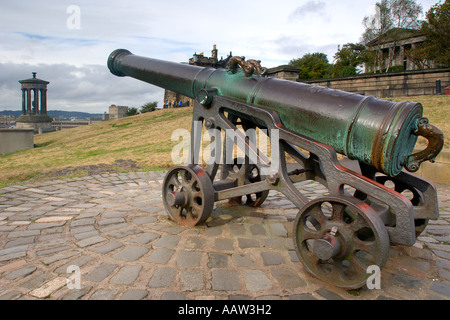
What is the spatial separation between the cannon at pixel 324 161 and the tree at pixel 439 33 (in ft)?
94.8

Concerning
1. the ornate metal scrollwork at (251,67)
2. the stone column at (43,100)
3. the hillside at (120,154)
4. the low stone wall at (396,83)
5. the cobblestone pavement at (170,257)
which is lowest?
the cobblestone pavement at (170,257)

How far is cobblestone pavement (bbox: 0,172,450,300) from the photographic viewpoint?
8.61 ft

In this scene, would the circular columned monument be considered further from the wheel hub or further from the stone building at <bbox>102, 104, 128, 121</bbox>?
the wheel hub

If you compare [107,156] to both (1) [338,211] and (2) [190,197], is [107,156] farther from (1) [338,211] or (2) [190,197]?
(1) [338,211]

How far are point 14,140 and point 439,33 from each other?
30.7m

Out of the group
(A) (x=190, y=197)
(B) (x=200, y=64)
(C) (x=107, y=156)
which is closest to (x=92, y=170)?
(C) (x=107, y=156)

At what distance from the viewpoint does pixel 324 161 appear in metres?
2.88

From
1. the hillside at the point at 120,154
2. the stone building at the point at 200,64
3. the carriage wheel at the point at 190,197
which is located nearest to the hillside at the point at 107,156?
the hillside at the point at 120,154

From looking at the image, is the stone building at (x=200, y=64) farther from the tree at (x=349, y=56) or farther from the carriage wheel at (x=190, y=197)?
the carriage wheel at (x=190, y=197)

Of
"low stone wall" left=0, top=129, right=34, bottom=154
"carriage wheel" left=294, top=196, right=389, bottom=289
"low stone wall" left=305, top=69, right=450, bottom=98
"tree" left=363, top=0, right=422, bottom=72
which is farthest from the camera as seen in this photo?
"tree" left=363, top=0, right=422, bottom=72

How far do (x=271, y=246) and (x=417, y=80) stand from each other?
71.5 feet

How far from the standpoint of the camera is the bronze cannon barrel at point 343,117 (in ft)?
8.41

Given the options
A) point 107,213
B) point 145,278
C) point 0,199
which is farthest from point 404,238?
point 0,199

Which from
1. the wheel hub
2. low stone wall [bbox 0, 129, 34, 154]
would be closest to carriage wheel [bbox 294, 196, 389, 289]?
the wheel hub
